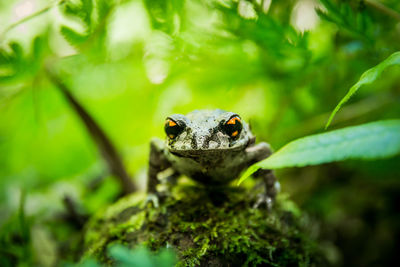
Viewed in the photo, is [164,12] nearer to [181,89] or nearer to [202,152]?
[202,152]

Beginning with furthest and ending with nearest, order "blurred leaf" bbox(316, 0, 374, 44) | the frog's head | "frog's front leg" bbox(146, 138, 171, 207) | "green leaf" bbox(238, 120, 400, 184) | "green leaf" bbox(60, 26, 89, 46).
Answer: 1. "frog's front leg" bbox(146, 138, 171, 207)
2. "green leaf" bbox(60, 26, 89, 46)
3. "blurred leaf" bbox(316, 0, 374, 44)
4. the frog's head
5. "green leaf" bbox(238, 120, 400, 184)

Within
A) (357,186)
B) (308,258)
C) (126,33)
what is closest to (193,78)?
(126,33)

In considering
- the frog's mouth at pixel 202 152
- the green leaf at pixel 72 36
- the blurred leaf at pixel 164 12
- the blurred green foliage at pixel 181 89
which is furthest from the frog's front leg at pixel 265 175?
the green leaf at pixel 72 36

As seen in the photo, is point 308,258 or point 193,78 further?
point 193,78

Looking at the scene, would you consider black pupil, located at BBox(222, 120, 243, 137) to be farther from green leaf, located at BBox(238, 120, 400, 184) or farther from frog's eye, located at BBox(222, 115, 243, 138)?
green leaf, located at BBox(238, 120, 400, 184)

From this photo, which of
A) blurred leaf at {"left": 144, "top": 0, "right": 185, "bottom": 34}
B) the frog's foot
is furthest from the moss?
blurred leaf at {"left": 144, "top": 0, "right": 185, "bottom": 34}

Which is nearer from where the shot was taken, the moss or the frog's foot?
the moss

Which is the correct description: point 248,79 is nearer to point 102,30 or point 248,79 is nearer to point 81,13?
point 102,30
